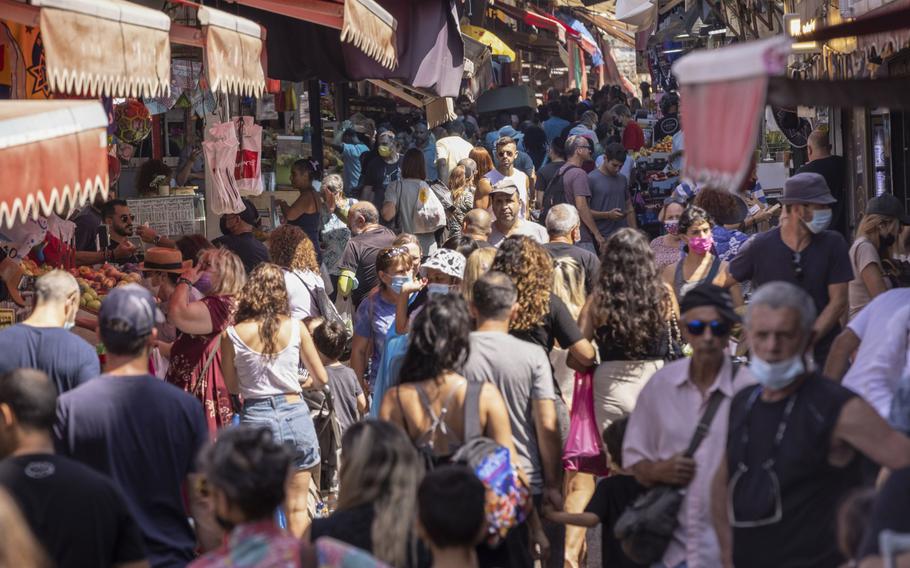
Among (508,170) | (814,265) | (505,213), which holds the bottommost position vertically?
(814,265)

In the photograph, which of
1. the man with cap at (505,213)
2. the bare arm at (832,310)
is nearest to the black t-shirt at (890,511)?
the bare arm at (832,310)

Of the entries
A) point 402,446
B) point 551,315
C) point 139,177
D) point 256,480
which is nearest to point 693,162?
point 402,446

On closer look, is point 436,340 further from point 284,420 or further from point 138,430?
point 284,420

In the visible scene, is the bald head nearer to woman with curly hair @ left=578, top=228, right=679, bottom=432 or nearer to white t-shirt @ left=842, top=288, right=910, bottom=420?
woman with curly hair @ left=578, top=228, right=679, bottom=432

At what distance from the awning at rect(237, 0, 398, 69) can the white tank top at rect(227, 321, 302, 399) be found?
7.92 feet

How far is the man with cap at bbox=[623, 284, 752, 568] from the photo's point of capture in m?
4.85

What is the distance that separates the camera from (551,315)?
696 centimetres

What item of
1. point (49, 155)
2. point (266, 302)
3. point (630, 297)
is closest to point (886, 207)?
point (630, 297)

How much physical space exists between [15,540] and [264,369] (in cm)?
306

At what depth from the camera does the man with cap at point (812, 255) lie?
749 cm

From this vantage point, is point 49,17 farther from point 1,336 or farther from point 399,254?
point 399,254

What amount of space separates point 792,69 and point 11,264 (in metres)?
10.2

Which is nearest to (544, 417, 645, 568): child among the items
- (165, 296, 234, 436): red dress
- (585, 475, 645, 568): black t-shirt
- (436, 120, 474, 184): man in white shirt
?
(585, 475, 645, 568): black t-shirt

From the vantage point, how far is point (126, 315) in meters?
5.15
